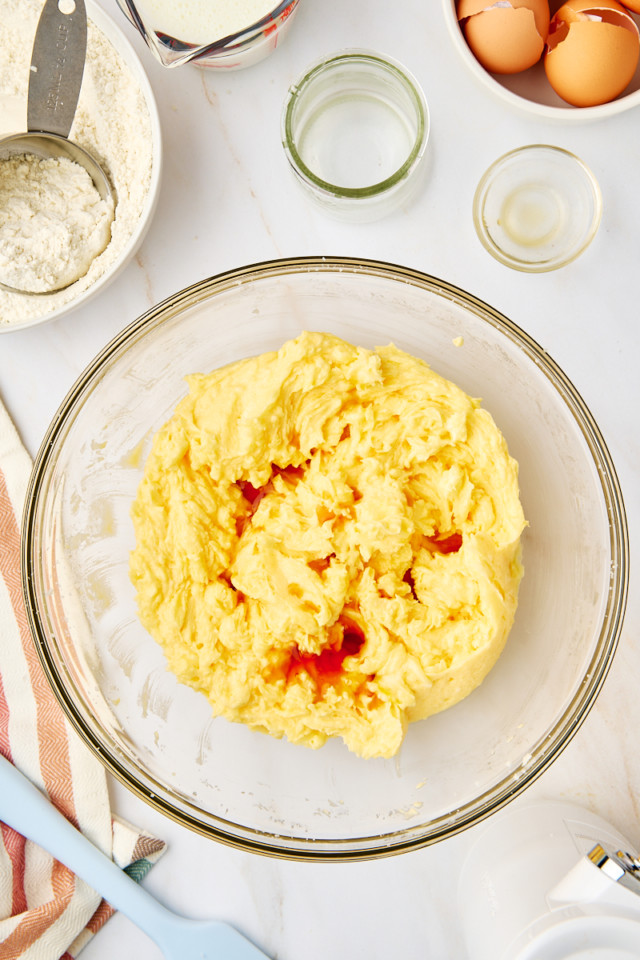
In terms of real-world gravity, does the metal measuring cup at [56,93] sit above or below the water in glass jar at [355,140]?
above

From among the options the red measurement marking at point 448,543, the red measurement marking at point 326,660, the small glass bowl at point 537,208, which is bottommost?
the red measurement marking at point 326,660

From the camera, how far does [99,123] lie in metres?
1.34

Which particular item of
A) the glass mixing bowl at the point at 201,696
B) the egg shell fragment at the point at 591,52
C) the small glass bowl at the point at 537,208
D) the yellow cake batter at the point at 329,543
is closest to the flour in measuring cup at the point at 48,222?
the glass mixing bowl at the point at 201,696

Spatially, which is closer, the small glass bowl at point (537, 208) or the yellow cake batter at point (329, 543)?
the yellow cake batter at point (329, 543)

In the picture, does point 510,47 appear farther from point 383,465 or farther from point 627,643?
point 627,643

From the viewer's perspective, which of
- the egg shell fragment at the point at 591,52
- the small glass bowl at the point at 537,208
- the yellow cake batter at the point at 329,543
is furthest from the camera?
the small glass bowl at the point at 537,208

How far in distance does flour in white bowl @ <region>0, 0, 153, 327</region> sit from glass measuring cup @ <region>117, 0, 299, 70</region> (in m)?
0.09

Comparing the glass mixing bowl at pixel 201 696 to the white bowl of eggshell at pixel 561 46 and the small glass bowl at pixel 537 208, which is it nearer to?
the small glass bowl at pixel 537 208

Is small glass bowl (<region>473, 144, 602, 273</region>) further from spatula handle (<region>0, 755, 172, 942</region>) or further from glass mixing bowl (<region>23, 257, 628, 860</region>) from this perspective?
spatula handle (<region>0, 755, 172, 942</region>)

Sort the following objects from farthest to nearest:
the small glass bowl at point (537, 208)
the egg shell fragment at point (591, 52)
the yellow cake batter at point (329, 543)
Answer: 1. the small glass bowl at point (537, 208)
2. the egg shell fragment at point (591, 52)
3. the yellow cake batter at point (329, 543)

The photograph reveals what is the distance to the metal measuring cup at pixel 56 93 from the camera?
1272mm

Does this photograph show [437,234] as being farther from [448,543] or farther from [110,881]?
[110,881]

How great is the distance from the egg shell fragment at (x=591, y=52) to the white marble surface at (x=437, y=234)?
0.09 m

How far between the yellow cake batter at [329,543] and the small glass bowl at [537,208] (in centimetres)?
39
